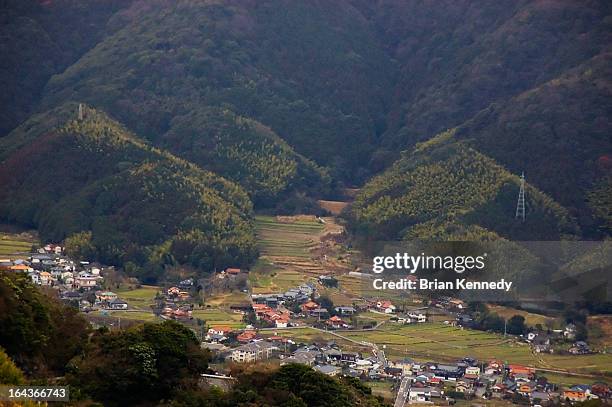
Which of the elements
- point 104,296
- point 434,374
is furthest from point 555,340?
point 104,296

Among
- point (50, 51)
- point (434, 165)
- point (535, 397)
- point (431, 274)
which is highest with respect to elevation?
point (50, 51)

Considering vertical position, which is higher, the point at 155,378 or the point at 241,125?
→ the point at 241,125

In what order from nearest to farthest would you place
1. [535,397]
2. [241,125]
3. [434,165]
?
[535,397] < [434,165] < [241,125]

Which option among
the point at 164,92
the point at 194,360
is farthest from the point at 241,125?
the point at 194,360

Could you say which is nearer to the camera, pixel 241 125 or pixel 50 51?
pixel 241 125

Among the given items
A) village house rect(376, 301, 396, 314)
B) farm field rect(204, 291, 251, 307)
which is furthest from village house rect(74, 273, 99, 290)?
village house rect(376, 301, 396, 314)

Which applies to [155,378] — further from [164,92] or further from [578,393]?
[164,92]

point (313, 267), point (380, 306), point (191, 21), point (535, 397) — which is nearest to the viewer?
point (535, 397)

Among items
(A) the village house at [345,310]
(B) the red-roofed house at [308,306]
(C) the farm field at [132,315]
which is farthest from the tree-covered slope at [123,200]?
(A) the village house at [345,310]
